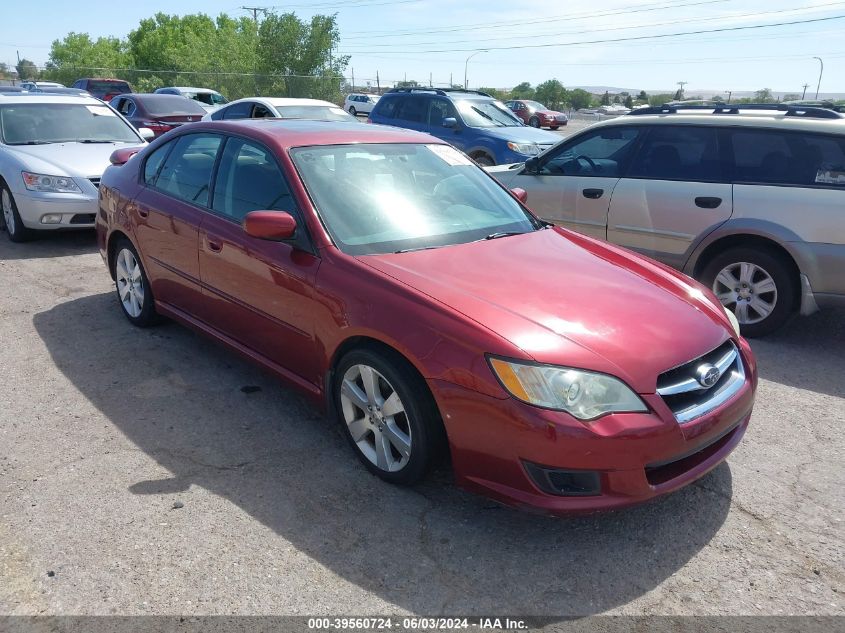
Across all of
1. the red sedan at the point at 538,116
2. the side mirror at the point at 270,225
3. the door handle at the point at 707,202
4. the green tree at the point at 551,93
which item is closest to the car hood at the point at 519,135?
the door handle at the point at 707,202

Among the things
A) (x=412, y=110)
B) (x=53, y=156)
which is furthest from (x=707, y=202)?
(x=412, y=110)

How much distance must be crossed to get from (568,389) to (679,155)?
13.2ft

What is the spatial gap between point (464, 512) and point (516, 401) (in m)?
0.74

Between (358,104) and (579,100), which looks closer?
(358,104)

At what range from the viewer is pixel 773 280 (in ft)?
17.8

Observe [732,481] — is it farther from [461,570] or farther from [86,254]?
[86,254]

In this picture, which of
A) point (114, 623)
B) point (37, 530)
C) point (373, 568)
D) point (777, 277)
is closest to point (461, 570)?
point (373, 568)

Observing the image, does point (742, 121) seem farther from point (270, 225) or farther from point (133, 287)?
point (133, 287)

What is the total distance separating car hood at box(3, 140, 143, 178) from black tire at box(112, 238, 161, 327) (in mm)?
2853

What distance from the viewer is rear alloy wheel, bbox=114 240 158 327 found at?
203 inches

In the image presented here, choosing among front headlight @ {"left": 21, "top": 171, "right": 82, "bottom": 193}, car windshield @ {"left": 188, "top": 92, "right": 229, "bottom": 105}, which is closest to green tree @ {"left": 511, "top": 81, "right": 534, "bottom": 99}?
car windshield @ {"left": 188, "top": 92, "right": 229, "bottom": 105}

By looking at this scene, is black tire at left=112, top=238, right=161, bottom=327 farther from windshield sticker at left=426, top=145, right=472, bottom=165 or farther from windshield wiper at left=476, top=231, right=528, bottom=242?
windshield wiper at left=476, top=231, right=528, bottom=242

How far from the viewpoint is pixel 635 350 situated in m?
2.91

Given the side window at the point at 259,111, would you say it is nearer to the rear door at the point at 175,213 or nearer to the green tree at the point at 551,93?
the rear door at the point at 175,213
